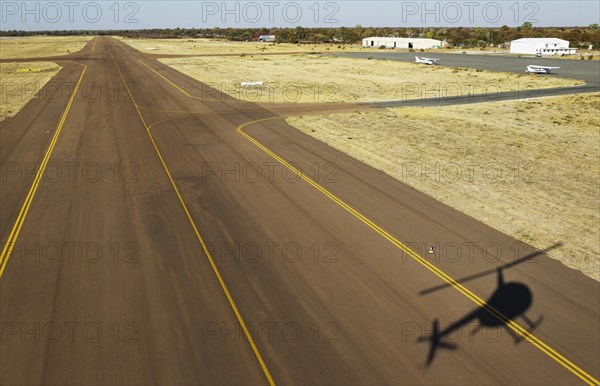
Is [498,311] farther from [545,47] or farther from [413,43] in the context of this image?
[413,43]

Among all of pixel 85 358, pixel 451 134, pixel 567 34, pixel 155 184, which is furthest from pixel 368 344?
pixel 567 34

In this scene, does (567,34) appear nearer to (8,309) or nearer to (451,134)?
(451,134)

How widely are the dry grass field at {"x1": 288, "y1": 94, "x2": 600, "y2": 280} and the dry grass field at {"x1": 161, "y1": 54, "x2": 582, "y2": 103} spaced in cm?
1212

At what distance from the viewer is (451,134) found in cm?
3512

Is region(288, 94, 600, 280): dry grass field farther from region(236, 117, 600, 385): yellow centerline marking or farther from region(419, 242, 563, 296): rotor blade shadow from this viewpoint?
region(236, 117, 600, 385): yellow centerline marking

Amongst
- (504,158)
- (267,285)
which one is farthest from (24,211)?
(504,158)

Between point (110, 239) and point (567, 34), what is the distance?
21102 centimetres

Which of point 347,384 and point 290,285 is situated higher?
point 290,285

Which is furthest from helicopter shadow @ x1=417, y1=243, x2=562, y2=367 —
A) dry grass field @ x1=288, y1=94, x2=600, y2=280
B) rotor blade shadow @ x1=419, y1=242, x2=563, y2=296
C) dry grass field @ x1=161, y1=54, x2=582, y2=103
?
dry grass field @ x1=161, y1=54, x2=582, y2=103

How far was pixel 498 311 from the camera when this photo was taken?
1294cm

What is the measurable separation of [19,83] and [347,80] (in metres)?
51.8

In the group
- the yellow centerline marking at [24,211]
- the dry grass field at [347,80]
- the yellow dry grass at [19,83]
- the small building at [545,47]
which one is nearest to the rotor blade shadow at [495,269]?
the yellow centerline marking at [24,211]

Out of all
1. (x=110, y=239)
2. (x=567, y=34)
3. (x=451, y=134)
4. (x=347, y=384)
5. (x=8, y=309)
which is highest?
(x=567, y=34)

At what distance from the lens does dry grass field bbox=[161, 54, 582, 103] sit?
55250mm
